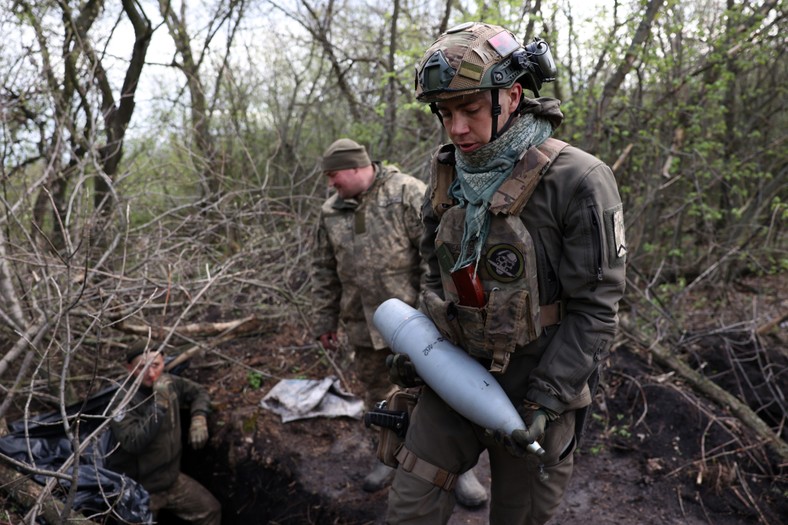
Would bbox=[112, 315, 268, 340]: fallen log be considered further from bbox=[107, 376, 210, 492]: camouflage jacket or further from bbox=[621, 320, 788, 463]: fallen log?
bbox=[621, 320, 788, 463]: fallen log

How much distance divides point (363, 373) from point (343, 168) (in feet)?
4.13

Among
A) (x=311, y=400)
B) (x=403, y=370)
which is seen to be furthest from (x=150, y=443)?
(x=403, y=370)

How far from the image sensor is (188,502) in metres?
4.25

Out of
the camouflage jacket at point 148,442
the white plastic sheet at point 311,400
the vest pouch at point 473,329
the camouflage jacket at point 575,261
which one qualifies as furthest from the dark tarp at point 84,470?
the camouflage jacket at point 575,261

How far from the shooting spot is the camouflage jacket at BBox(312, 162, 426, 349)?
10.6 ft

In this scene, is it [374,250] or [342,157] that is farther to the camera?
[374,250]

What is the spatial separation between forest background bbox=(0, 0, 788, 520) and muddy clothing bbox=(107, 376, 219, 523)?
0.48 m

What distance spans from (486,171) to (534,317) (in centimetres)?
49

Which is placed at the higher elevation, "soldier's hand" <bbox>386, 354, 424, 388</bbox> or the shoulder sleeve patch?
the shoulder sleeve patch

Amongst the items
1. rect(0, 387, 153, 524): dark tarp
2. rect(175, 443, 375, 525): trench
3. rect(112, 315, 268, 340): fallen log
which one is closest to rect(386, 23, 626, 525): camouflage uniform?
rect(175, 443, 375, 525): trench

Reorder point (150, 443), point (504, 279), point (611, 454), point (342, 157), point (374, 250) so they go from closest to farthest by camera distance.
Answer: point (504, 279) < point (342, 157) < point (374, 250) < point (611, 454) < point (150, 443)

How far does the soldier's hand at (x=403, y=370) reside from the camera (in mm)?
2016

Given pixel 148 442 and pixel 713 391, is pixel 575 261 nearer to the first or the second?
pixel 713 391

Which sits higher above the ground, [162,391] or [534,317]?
[534,317]
